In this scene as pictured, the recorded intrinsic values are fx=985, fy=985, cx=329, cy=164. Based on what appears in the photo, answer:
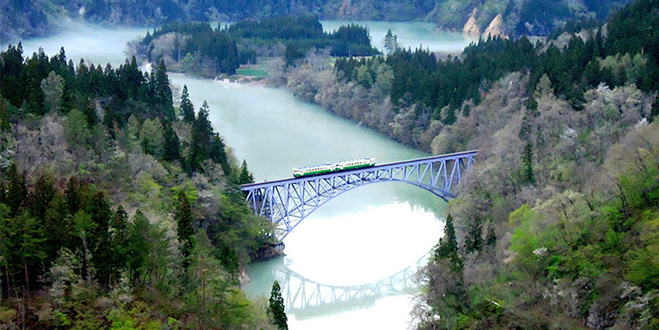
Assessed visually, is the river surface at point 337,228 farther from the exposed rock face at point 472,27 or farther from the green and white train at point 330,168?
the exposed rock face at point 472,27

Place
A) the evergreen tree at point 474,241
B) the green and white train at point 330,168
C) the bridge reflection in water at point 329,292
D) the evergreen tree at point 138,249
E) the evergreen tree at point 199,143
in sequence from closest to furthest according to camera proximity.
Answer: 1. the evergreen tree at point 138,249
2. the evergreen tree at point 474,241
3. the bridge reflection in water at point 329,292
4. the evergreen tree at point 199,143
5. the green and white train at point 330,168

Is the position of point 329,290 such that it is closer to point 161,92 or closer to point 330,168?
point 330,168

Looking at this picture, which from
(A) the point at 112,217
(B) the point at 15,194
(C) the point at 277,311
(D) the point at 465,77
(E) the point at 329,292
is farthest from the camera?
(D) the point at 465,77

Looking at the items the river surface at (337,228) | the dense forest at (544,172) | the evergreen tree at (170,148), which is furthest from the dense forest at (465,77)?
the evergreen tree at (170,148)

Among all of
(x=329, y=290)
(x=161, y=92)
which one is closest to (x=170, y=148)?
(x=329, y=290)

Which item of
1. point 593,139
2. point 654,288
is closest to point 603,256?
point 654,288

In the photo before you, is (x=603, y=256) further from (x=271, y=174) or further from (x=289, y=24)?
(x=289, y=24)
